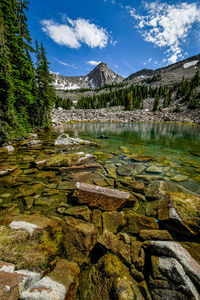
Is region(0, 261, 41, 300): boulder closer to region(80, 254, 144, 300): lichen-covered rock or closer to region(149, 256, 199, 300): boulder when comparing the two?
region(80, 254, 144, 300): lichen-covered rock

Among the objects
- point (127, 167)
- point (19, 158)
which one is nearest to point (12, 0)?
point (19, 158)

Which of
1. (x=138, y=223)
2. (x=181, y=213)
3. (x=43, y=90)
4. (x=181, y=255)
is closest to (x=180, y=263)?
(x=181, y=255)

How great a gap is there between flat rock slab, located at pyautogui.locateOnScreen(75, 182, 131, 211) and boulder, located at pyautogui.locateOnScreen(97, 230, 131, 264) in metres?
1.01

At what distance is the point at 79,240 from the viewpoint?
2.42m

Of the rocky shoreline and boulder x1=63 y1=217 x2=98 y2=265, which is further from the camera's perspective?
the rocky shoreline

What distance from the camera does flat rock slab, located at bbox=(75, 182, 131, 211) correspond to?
3.53m

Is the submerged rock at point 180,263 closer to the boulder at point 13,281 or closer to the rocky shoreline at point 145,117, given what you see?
the boulder at point 13,281

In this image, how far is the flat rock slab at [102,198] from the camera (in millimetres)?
3525

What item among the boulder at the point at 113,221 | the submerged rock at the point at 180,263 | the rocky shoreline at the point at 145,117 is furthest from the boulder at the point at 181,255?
the rocky shoreline at the point at 145,117

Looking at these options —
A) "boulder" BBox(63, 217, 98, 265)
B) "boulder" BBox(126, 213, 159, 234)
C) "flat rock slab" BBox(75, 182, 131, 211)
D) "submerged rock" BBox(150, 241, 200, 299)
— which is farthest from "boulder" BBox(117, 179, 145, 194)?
"boulder" BBox(63, 217, 98, 265)

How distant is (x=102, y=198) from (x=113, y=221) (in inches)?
27.4

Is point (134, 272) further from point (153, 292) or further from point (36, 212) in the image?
point (36, 212)

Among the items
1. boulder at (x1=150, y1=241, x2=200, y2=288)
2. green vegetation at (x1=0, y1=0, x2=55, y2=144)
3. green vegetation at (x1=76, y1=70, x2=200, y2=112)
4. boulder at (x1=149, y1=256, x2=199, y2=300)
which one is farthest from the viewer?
green vegetation at (x1=76, y1=70, x2=200, y2=112)

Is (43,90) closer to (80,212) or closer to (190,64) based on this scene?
(80,212)
